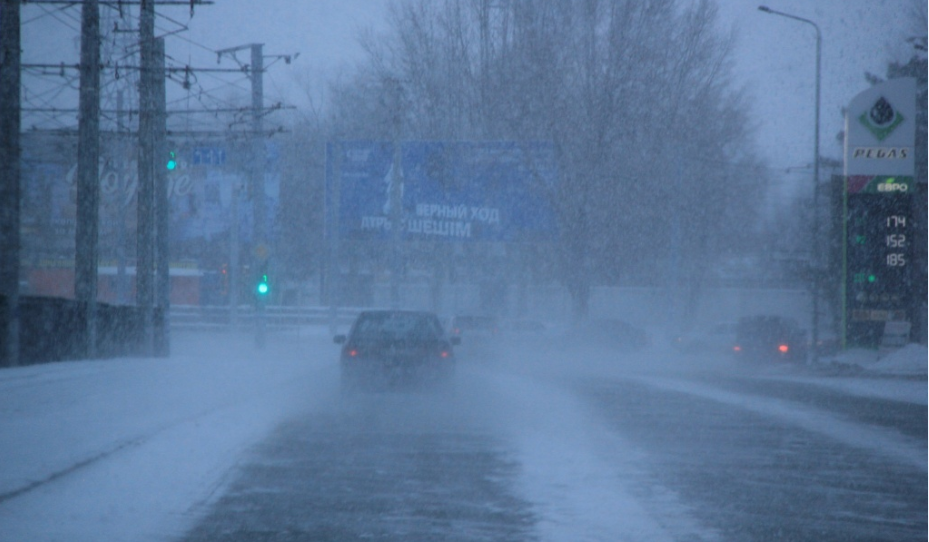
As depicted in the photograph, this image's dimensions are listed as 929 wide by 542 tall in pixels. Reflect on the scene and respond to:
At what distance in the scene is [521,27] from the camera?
37.3 metres

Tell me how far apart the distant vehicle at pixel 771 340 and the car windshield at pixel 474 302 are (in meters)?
0.08

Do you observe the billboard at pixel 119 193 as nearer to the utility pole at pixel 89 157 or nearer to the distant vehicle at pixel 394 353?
the utility pole at pixel 89 157

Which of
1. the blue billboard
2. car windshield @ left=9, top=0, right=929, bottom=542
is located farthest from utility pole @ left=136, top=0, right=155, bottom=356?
the blue billboard

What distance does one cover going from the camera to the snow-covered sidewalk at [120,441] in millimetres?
7559

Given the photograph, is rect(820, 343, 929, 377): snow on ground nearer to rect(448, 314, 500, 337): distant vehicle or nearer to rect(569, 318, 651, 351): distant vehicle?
rect(448, 314, 500, 337): distant vehicle

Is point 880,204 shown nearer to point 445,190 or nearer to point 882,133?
point 882,133

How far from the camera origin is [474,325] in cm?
3456

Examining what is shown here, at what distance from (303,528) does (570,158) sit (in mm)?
30973

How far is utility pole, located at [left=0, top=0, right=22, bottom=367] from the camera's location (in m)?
15.1

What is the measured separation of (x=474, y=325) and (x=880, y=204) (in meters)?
13.7

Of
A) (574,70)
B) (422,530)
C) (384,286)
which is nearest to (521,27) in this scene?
(574,70)

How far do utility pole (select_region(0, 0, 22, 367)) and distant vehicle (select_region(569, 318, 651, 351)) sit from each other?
26512 millimetres

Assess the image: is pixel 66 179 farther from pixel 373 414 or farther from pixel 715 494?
pixel 715 494

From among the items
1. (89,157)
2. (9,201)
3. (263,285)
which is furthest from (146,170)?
(9,201)
